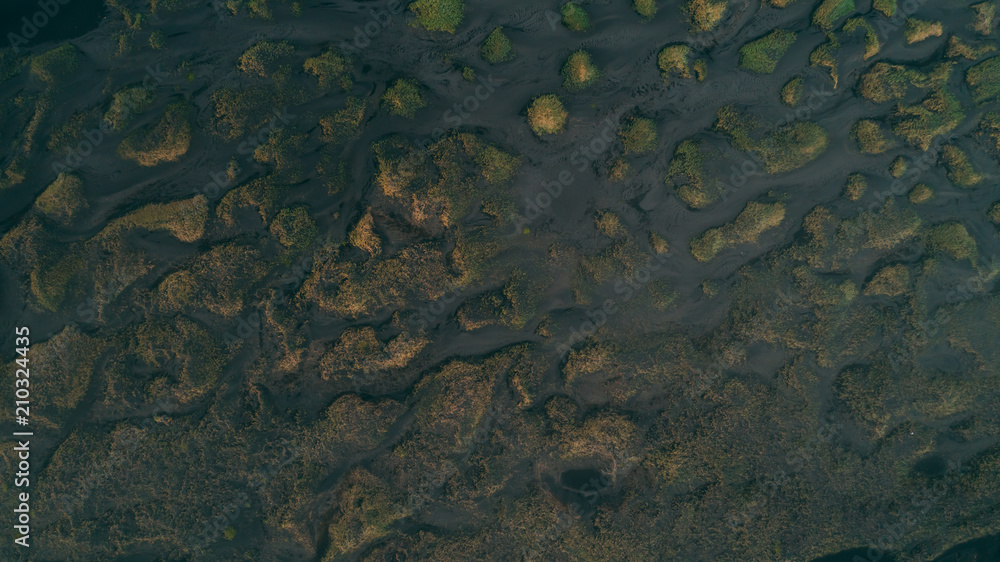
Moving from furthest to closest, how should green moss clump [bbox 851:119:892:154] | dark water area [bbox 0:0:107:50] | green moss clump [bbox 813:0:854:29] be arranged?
dark water area [bbox 0:0:107:50], green moss clump [bbox 851:119:892:154], green moss clump [bbox 813:0:854:29]

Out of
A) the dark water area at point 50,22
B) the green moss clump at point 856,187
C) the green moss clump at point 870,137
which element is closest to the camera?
the green moss clump at point 870,137

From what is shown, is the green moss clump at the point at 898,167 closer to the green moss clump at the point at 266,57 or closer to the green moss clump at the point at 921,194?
the green moss clump at the point at 921,194

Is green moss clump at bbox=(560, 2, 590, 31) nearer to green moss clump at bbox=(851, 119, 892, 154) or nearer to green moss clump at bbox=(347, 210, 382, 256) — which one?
green moss clump at bbox=(347, 210, 382, 256)

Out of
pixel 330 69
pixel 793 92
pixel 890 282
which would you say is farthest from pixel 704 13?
pixel 330 69

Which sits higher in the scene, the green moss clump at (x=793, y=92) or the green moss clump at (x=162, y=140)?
the green moss clump at (x=162, y=140)

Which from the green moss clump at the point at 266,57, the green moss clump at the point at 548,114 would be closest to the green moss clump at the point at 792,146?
the green moss clump at the point at 548,114

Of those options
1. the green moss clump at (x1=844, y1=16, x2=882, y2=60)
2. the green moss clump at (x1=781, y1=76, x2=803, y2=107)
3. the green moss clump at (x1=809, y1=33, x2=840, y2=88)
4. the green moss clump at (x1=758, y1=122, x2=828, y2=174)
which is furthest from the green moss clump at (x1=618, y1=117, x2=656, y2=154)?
the green moss clump at (x1=844, y1=16, x2=882, y2=60)
